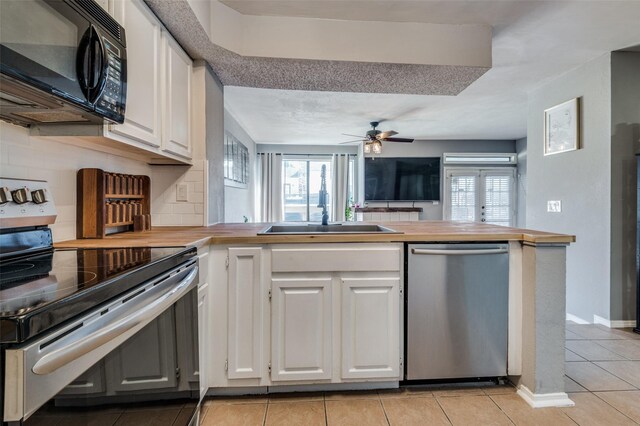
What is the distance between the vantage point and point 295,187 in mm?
7617

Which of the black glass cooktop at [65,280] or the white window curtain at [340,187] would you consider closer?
the black glass cooktop at [65,280]

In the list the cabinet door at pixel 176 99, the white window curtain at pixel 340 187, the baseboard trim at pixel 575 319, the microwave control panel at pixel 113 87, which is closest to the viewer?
the microwave control panel at pixel 113 87

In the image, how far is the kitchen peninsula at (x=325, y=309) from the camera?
1.71 meters

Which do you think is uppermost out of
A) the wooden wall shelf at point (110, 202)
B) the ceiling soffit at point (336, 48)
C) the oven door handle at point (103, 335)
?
the ceiling soffit at point (336, 48)

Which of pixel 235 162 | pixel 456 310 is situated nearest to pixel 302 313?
pixel 456 310

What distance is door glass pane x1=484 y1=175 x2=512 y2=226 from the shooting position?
22.9 feet

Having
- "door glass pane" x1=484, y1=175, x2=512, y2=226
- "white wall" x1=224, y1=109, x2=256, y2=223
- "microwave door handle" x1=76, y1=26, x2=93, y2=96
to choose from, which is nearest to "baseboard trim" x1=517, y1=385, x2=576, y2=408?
"microwave door handle" x1=76, y1=26, x2=93, y2=96

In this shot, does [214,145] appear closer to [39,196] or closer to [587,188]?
[39,196]

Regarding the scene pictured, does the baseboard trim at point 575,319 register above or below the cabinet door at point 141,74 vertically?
below

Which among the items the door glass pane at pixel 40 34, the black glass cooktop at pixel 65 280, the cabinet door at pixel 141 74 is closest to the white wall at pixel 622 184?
the black glass cooktop at pixel 65 280

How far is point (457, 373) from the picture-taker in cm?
180

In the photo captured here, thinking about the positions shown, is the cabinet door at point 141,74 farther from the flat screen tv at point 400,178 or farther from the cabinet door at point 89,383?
the flat screen tv at point 400,178

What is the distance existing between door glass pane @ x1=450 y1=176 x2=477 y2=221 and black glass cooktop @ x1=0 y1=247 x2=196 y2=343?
21.3ft

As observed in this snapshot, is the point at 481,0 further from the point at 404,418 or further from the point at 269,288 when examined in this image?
the point at 404,418
